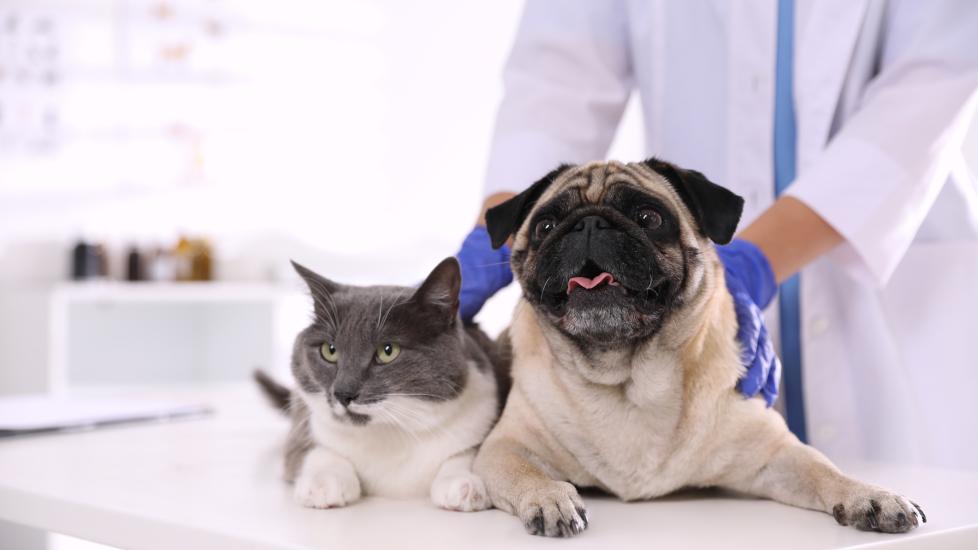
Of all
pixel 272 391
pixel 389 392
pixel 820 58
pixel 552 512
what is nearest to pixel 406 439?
pixel 389 392

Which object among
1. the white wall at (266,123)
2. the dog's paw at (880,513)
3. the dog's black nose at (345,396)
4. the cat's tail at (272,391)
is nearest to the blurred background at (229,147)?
the white wall at (266,123)

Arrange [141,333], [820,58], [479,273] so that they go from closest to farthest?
[479,273] < [820,58] < [141,333]

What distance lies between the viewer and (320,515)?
2.88ft

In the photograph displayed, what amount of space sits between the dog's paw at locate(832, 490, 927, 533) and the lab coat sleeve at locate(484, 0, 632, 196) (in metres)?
0.85

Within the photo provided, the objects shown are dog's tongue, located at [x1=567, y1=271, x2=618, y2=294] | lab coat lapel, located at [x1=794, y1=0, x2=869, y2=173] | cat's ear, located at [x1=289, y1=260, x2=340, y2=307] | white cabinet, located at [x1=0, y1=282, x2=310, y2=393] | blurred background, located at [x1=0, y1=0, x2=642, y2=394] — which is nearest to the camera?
dog's tongue, located at [x1=567, y1=271, x2=618, y2=294]

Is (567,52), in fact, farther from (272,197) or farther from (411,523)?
(272,197)

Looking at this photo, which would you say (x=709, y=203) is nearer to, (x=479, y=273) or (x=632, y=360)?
(x=632, y=360)

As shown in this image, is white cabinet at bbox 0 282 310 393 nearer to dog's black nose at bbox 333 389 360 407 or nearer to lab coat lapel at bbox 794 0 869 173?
lab coat lapel at bbox 794 0 869 173

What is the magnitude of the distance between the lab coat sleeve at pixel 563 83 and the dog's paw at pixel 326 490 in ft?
2.32

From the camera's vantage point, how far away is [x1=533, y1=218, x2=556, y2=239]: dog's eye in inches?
37.9

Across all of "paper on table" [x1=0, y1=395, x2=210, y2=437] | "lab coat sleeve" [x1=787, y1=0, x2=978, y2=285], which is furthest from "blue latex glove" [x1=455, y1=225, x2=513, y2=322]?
"paper on table" [x1=0, y1=395, x2=210, y2=437]

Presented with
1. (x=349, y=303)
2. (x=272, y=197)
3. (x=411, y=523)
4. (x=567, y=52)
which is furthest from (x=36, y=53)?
(x=411, y=523)

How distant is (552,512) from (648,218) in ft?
1.05

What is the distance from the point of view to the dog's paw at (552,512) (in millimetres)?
796
